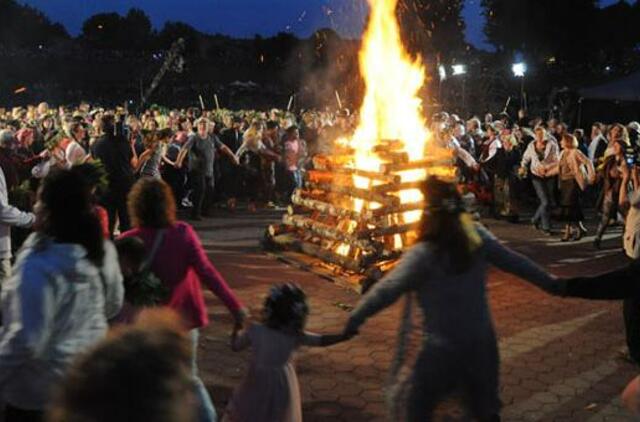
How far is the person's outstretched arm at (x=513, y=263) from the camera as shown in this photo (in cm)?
432

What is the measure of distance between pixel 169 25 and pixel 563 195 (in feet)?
280

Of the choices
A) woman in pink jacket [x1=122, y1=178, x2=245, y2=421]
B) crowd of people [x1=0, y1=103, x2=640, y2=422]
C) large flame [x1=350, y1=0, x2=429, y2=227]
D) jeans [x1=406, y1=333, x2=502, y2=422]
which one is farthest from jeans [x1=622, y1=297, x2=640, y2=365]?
large flame [x1=350, y1=0, x2=429, y2=227]

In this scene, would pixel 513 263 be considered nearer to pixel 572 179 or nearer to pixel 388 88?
pixel 388 88

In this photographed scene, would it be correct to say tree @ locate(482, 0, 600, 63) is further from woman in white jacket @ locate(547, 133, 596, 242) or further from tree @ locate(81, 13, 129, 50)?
woman in white jacket @ locate(547, 133, 596, 242)

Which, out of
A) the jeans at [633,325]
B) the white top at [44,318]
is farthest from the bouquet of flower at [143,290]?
the jeans at [633,325]

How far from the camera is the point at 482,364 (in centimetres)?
409

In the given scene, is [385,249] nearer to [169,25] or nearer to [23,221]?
[23,221]

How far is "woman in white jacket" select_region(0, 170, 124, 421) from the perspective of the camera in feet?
10.0

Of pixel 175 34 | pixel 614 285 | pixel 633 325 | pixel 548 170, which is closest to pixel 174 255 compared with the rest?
pixel 614 285

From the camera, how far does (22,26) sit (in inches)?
3457

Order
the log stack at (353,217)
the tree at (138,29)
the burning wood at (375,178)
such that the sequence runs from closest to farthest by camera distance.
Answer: the log stack at (353,217), the burning wood at (375,178), the tree at (138,29)

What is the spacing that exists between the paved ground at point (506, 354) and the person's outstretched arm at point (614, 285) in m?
1.08

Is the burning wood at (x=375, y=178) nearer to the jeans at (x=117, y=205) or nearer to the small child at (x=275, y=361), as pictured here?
the jeans at (x=117, y=205)

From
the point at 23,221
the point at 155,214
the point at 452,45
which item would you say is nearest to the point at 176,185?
the point at 23,221
